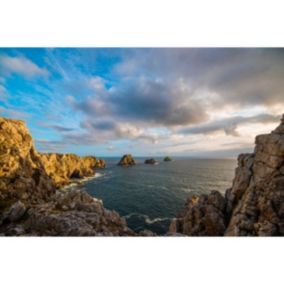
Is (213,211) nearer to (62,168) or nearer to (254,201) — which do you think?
(254,201)

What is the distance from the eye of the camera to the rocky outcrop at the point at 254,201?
254 inches

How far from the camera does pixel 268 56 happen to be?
274 inches

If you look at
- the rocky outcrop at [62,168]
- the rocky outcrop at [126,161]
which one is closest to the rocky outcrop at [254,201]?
the rocky outcrop at [62,168]

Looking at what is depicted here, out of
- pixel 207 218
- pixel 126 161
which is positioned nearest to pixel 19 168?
pixel 207 218

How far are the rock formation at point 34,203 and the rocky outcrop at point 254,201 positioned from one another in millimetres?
4994

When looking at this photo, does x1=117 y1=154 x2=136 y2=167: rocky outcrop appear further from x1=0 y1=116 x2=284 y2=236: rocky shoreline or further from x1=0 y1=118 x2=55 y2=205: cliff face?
x1=0 y1=116 x2=284 y2=236: rocky shoreline

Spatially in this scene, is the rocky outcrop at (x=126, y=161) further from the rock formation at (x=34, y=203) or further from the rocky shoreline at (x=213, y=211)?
the rocky shoreline at (x=213, y=211)

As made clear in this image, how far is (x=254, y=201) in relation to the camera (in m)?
7.22

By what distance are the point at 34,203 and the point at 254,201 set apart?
54.3ft

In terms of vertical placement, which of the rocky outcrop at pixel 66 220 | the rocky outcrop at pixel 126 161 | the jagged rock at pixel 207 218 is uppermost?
the rocky outcrop at pixel 66 220

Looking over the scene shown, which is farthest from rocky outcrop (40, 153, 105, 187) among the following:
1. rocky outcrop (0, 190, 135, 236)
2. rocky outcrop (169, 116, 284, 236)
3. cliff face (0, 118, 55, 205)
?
rocky outcrop (169, 116, 284, 236)
